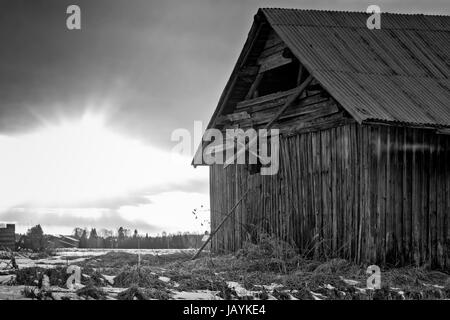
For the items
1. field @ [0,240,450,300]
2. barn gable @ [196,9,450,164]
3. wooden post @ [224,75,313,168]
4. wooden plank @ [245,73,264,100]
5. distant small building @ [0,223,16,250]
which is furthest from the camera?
distant small building @ [0,223,16,250]

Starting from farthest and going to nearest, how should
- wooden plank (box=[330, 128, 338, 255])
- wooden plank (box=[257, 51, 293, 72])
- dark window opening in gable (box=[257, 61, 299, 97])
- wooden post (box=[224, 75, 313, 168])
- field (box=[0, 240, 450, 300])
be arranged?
1. dark window opening in gable (box=[257, 61, 299, 97])
2. wooden plank (box=[257, 51, 293, 72])
3. wooden post (box=[224, 75, 313, 168])
4. wooden plank (box=[330, 128, 338, 255])
5. field (box=[0, 240, 450, 300])

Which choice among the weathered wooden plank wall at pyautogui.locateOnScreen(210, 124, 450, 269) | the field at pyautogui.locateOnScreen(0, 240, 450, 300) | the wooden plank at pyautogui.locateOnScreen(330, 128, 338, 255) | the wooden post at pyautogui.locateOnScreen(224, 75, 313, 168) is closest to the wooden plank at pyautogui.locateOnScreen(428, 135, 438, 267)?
the weathered wooden plank wall at pyautogui.locateOnScreen(210, 124, 450, 269)

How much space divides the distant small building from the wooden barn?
6917mm

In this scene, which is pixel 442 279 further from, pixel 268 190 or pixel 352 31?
pixel 352 31

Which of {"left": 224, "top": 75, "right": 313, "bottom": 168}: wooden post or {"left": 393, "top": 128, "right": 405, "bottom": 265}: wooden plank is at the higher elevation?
{"left": 224, "top": 75, "right": 313, "bottom": 168}: wooden post

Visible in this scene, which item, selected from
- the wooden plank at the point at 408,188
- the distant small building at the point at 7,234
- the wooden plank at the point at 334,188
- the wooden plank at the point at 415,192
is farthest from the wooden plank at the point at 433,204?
the distant small building at the point at 7,234

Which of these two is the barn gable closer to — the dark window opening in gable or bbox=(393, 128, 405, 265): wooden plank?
the dark window opening in gable

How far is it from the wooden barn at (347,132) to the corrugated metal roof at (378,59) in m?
0.04

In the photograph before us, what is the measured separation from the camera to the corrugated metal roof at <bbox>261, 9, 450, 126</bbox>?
14.4m

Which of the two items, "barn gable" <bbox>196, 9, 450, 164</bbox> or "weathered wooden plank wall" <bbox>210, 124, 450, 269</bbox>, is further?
"barn gable" <bbox>196, 9, 450, 164</bbox>

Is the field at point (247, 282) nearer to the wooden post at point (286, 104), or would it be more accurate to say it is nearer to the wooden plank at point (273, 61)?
the wooden post at point (286, 104)

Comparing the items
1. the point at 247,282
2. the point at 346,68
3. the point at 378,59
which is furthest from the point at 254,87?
the point at 247,282

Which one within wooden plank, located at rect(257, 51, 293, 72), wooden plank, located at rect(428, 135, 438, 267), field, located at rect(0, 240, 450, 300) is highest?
wooden plank, located at rect(257, 51, 293, 72)

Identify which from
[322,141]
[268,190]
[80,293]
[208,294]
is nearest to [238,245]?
[268,190]
